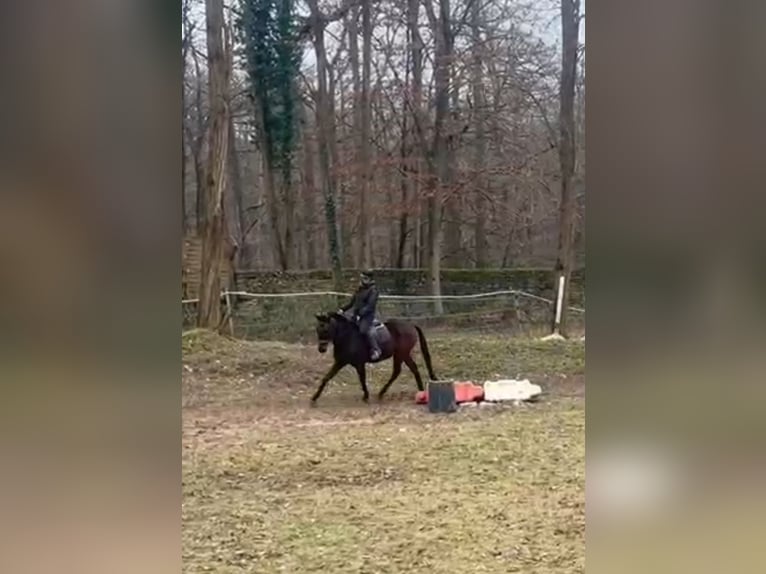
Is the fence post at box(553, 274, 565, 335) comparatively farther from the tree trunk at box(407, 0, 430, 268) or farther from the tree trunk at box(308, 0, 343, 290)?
the tree trunk at box(308, 0, 343, 290)

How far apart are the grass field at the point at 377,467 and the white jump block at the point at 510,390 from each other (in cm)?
3

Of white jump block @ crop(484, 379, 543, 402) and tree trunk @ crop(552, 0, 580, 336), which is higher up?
tree trunk @ crop(552, 0, 580, 336)

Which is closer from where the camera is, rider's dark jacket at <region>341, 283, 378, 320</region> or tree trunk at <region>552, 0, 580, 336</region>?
tree trunk at <region>552, 0, 580, 336</region>

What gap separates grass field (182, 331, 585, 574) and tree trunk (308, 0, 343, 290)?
1.04 feet

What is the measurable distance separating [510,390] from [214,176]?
108cm

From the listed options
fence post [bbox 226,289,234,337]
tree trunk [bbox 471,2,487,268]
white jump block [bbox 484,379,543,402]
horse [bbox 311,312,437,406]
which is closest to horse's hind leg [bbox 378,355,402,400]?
horse [bbox 311,312,437,406]

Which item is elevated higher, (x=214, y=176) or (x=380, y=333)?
(x=214, y=176)

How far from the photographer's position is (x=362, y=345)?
2299mm

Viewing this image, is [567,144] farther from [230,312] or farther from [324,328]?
[230,312]

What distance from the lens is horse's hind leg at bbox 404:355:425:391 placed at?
7.75 ft

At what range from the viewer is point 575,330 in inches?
81.2

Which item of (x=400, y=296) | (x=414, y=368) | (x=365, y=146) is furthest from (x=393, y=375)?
(x=365, y=146)
